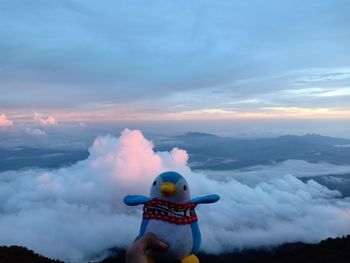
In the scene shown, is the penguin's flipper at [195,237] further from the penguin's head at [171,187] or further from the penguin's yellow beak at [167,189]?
the penguin's yellow beak at [167,189]

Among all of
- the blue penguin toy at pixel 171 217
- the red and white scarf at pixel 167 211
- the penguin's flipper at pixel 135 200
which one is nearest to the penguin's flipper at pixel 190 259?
the blue penguin toy at pixel 171 217

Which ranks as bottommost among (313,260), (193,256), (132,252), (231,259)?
(231,259)

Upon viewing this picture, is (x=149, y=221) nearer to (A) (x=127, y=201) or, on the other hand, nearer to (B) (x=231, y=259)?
(A) (x=127, y=201)

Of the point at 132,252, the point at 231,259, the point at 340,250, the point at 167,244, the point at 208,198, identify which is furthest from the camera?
the point at 231,259

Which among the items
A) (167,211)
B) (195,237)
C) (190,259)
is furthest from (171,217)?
(190,259)

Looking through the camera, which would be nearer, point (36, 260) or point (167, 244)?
point (167, 244)

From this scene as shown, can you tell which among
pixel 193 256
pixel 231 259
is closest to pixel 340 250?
pixel 193 256

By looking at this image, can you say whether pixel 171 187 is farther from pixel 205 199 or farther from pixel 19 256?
pixel 19 256
